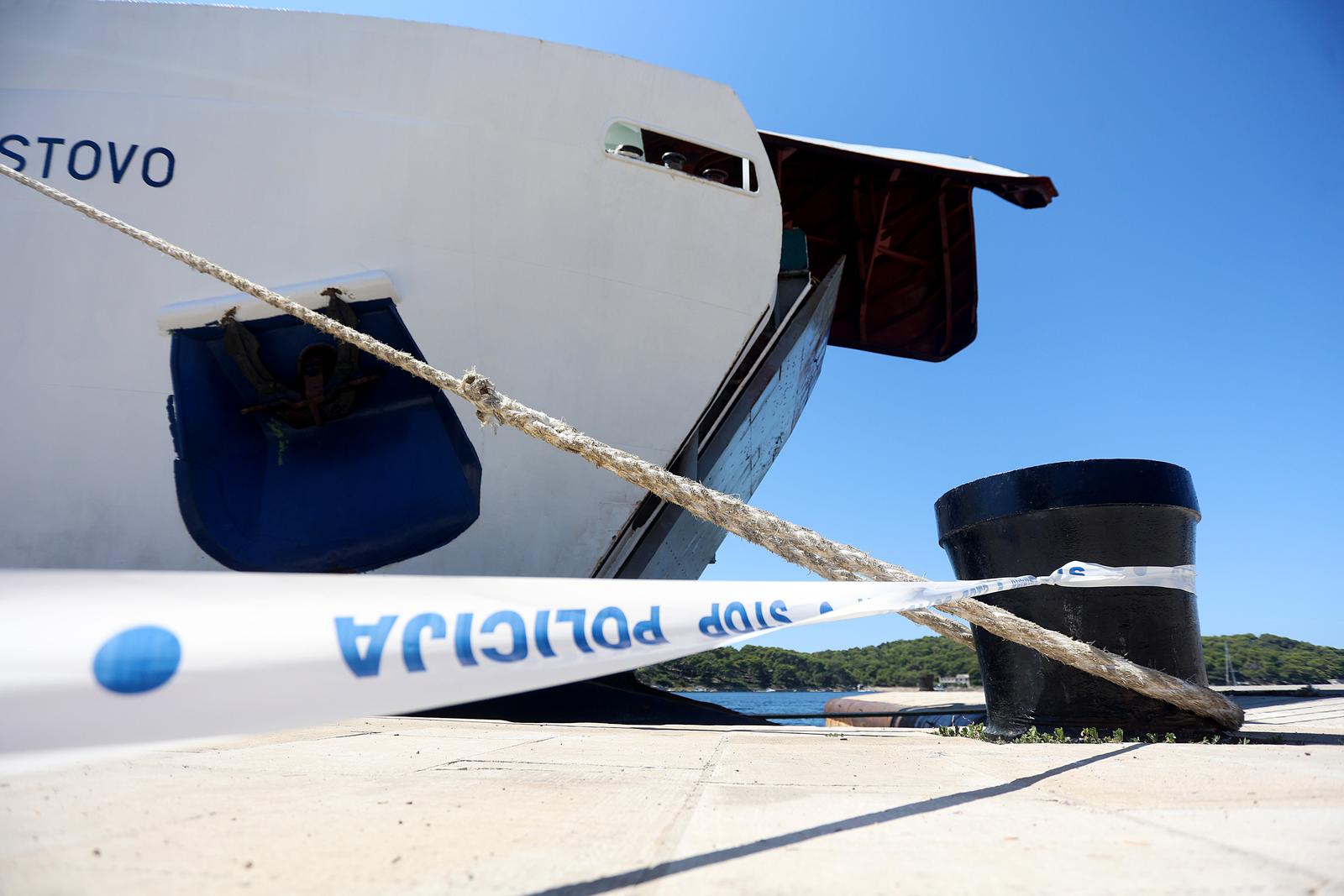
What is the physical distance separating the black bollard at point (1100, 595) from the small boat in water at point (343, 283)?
9.40ft

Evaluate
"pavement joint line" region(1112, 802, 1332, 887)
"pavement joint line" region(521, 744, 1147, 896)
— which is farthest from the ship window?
"pavement joint line" region(1112, 802, 1332, 887)

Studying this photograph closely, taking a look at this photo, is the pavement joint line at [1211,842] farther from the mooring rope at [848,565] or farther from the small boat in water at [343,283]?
the small boat in water at [343,283]

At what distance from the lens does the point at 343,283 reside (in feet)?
15.7

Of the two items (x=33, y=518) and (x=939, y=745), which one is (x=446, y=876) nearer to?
(x=939, y=745)

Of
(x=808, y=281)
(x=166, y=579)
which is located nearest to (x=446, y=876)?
(x=166, y=579)

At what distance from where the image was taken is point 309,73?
4727 mm

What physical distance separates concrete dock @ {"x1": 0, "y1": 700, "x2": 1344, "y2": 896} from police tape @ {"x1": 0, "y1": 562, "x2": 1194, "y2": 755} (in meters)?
0.21

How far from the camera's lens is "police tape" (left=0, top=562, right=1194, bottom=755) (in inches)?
40.9

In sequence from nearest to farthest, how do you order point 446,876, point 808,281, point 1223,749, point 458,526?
point 446,876, point 1223,749, point 458,526, point 808,281

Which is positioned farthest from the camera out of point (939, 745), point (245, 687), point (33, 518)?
point (33, 518)

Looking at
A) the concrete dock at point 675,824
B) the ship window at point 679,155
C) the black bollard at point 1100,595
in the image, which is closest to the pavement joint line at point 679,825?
the concrete dock at point 675,824

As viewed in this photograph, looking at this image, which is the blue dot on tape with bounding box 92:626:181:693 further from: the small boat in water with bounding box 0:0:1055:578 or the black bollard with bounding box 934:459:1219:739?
the small boat in water with bounding box 0:0:1055:578

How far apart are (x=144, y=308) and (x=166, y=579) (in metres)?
4.38

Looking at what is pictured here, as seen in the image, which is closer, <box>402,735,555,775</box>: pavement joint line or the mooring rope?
<box>402,735,555,775</box>: pavement joint line
